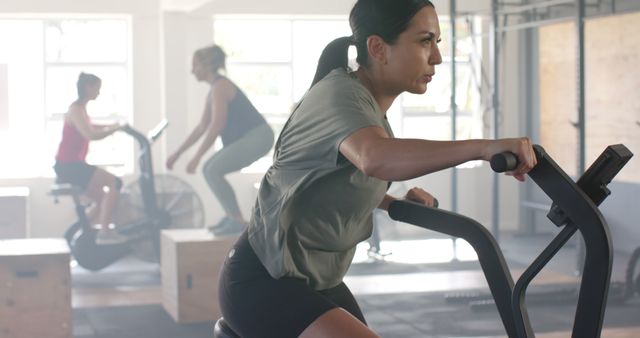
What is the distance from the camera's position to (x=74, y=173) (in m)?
6.02

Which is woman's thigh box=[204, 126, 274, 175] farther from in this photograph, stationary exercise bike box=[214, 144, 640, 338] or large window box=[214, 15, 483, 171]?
stationary exercise bike box=[214, 144, 640, 338]

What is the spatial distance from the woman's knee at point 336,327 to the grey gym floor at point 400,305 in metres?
2.83

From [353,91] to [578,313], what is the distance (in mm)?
464

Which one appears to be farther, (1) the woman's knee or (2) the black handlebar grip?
(1) the woman's knee

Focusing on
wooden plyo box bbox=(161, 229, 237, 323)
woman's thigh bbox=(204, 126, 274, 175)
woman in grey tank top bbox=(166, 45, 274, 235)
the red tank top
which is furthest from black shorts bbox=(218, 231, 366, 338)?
the red tank top

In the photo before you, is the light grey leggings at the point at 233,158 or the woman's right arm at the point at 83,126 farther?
the woman's right arm at the point at 83,126

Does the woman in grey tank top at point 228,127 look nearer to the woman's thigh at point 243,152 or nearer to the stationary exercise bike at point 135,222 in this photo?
the woman's thigh at point 243,152

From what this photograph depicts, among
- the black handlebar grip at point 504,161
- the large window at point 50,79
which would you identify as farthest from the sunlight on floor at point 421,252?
the black handlebar grip at point 504,161

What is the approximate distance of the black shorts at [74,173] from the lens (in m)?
6.00

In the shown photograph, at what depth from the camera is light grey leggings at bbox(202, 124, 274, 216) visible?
17.7 feet

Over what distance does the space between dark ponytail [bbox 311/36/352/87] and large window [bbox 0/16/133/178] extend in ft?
20.2

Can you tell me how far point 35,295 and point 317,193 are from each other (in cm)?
289

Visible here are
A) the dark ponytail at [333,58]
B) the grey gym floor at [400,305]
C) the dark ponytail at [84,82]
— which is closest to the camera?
the dark ponytail at [333,58]

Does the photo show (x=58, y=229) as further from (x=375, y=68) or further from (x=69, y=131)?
(x=375, y=68)
